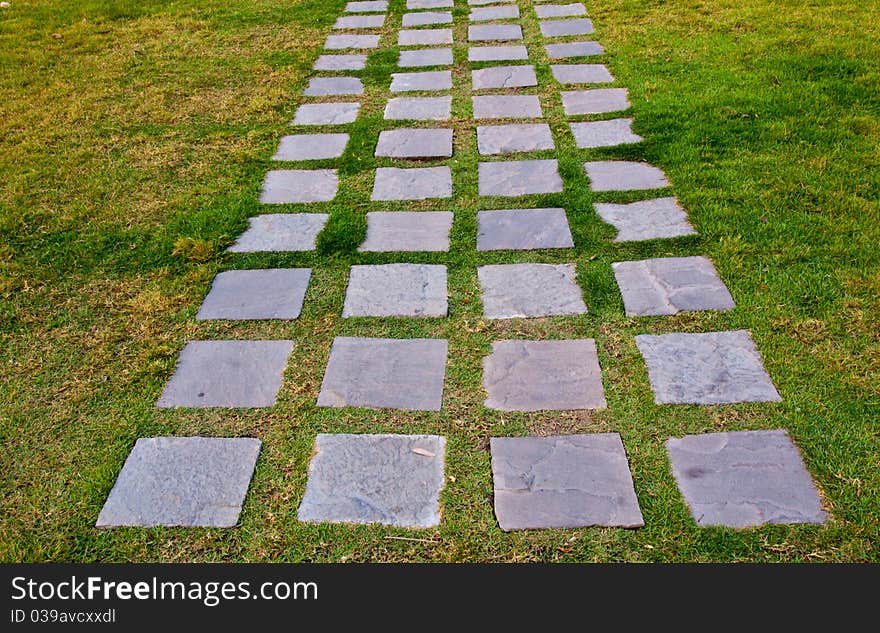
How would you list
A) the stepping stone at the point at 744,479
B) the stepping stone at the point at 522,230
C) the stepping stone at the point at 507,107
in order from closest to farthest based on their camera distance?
the stepping stone at the point at 744,479, the stepping stone at the point at 522,230, the stepping stone at the point at 507,107

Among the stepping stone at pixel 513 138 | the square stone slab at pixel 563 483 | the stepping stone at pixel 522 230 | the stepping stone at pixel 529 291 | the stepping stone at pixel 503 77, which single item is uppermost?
the stepping stone at pixel 503 77

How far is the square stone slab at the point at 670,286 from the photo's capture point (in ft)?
9.74

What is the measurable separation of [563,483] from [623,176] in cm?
222

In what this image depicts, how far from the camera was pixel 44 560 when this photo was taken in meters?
2.11

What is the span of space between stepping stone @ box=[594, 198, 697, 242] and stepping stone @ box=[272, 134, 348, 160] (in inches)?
66.3

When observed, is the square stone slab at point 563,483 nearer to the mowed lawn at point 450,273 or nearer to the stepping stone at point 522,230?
the mowed lawn at point 450,273

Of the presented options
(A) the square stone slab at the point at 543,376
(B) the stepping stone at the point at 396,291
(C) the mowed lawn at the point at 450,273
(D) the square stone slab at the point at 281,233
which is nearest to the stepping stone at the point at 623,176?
(C) the mowed lawn at the point at 450,273

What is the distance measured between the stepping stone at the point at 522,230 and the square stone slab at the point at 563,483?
126 centimetres

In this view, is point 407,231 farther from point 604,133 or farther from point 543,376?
point 604,133

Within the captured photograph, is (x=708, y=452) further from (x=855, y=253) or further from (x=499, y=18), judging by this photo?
(x=499, y=18)

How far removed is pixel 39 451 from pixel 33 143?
285cm

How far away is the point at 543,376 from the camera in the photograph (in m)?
2.67

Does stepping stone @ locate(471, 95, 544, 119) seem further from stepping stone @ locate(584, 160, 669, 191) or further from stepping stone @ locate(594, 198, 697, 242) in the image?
stepping stone @ locate(594, 198, 697, 242)

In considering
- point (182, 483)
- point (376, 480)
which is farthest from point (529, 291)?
point (182, 483)
